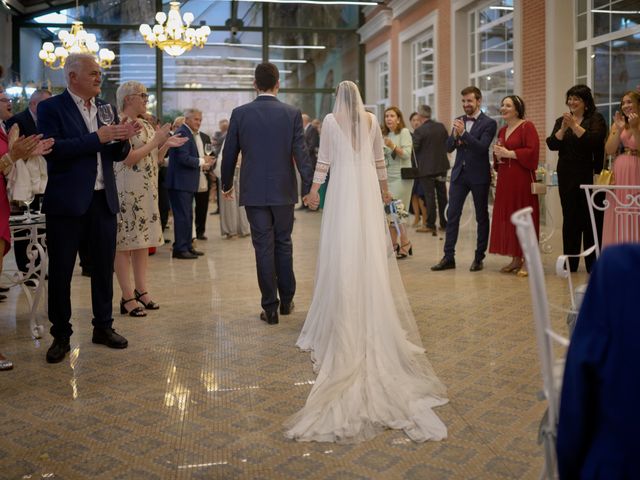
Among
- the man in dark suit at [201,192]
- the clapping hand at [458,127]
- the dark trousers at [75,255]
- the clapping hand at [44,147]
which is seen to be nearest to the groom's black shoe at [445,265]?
the clapping hand at [458,127]

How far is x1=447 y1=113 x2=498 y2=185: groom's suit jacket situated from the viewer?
696 centimetres

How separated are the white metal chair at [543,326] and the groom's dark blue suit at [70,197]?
2899 mm

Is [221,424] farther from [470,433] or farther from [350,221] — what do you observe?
[350,221]

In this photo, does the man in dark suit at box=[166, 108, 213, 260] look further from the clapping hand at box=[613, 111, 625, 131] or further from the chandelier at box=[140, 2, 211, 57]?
the clapping hand at box=[613, 111, 625, 131]

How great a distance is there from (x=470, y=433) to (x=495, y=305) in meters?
2.63

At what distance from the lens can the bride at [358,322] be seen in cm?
326

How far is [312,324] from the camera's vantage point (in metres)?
4.61

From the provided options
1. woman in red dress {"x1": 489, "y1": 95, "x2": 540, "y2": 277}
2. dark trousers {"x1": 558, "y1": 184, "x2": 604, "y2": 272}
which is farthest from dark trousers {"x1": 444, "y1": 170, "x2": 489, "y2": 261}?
dark trousers {"x1": 558, "y1": 184, "x2": 604, "y2": 272}

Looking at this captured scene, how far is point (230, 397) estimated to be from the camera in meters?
3.69

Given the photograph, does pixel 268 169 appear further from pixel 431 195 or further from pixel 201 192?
pixel 431 195

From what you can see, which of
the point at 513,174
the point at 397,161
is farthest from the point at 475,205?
the point at 397,161

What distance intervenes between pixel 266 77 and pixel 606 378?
13.3 ft

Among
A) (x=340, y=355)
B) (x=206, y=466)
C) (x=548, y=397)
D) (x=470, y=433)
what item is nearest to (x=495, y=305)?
(x=340, y=355)

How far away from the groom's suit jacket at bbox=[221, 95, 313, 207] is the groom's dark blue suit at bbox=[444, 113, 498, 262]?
7.46 ft
